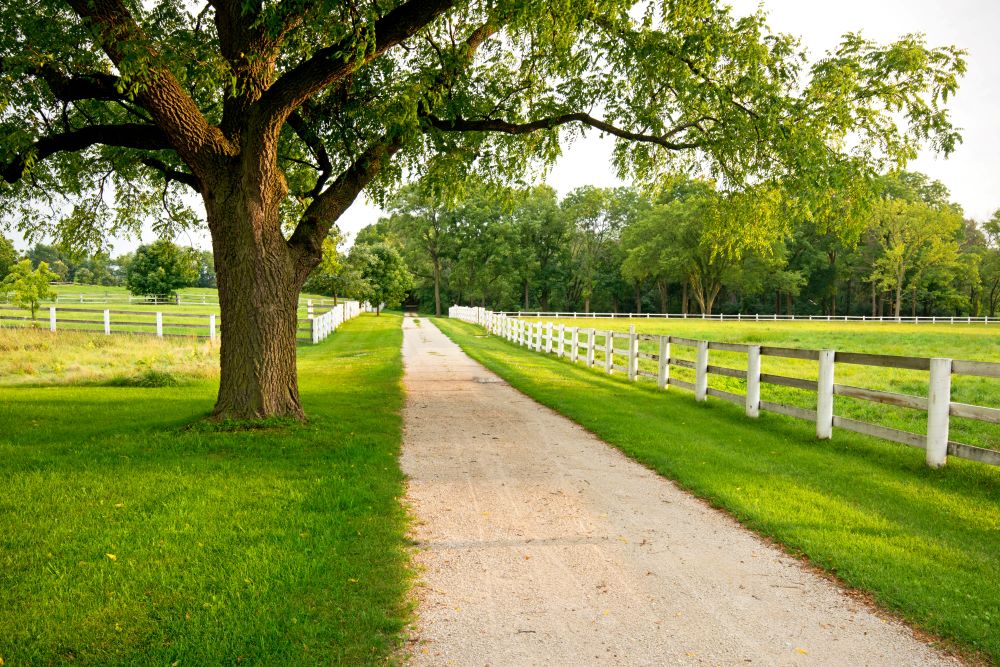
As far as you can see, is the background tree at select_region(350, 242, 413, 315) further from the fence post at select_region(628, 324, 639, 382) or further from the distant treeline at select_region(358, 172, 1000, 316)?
the fence post at select_region(628, 324, 639, 382)

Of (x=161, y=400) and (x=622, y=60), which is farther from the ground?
(x=622, y=60)

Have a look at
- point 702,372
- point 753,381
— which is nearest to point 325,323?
point 702,372

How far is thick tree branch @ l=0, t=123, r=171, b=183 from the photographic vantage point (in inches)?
355

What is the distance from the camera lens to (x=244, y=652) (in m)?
3.22

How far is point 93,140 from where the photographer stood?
9.09m

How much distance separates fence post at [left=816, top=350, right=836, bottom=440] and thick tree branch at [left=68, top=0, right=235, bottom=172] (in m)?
8.25

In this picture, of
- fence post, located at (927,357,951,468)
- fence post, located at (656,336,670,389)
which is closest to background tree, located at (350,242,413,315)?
fence post, located at (656,336,670,389)

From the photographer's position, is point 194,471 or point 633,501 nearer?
point 633,501

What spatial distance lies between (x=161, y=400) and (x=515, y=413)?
20.3 feet

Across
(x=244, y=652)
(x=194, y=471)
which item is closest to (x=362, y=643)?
(x=244, y=652)

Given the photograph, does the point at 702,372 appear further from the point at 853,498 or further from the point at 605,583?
the point at 605,583

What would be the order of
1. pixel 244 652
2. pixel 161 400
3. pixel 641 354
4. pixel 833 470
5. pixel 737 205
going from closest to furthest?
pixel 244 652, pixel 833 470, pixel 161 400, pixel 737 205, pixel 641 354

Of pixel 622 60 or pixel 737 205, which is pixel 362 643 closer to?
pixel 622 60

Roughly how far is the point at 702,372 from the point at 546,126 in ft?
17.4
